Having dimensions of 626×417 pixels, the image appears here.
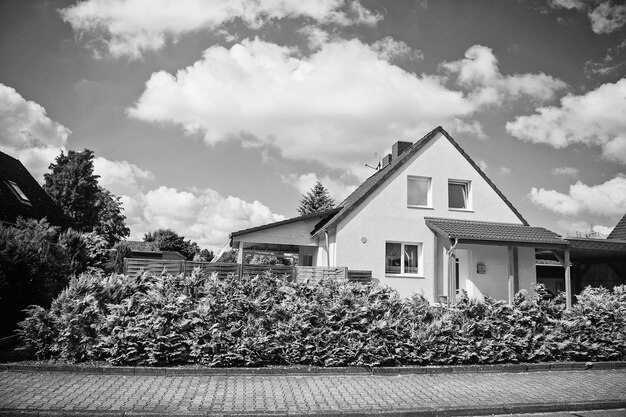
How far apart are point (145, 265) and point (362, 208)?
864 cm

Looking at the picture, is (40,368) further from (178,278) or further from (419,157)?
(419,157)

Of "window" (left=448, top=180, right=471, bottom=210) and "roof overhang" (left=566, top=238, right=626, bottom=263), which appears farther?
"window" (left=448, top=180, right=471, bottom=210)

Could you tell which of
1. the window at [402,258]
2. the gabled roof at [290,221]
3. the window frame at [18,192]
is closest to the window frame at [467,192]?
the window at [402,258]

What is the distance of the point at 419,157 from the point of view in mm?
18891

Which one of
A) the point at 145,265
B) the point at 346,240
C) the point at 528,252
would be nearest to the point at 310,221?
the point at 346,240

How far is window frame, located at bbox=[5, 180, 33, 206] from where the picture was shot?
71.7 feet

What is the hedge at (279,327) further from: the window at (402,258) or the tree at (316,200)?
the tree at (316,200)

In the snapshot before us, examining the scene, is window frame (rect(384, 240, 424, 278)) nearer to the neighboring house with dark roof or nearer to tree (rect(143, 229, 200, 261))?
the neighboring house with dark roof

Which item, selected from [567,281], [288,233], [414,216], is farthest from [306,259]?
[567,281]

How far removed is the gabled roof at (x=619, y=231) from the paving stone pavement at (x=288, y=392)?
735 inches

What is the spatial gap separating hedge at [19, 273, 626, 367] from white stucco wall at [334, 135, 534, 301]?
7.57 m

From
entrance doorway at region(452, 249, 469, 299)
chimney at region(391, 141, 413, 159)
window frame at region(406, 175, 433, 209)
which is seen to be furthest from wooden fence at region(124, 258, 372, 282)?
chimney at region(391, 141, 413, 159)

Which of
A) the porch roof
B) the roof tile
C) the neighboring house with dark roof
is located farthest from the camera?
the neighboring house with dark roof

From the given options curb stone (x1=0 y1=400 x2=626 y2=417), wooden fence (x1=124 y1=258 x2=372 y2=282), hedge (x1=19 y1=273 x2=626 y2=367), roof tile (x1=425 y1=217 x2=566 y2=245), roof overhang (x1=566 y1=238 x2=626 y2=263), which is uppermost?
roof tile (x1=425 y1=217 x2=566 y2=245)
